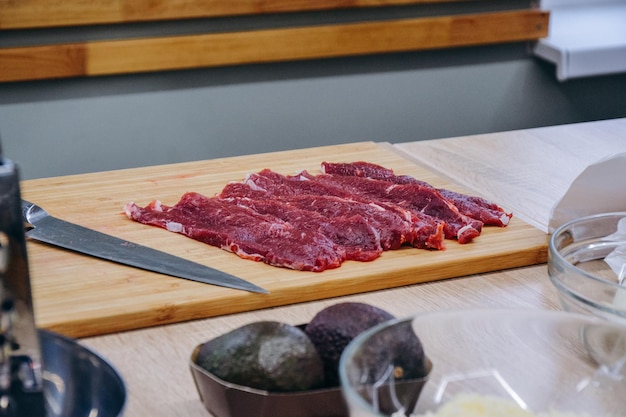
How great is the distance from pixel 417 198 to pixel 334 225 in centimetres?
21

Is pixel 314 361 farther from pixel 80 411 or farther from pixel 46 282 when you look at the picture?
pixel 46 282

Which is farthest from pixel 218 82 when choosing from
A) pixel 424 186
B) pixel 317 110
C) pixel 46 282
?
pixel 46 282

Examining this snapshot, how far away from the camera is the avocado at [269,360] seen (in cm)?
87

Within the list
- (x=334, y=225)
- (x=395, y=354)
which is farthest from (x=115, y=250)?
(x=395, y=354)

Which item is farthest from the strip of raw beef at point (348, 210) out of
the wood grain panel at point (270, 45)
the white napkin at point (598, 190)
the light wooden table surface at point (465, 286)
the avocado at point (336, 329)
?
the wood grain panel at point (270, 45)

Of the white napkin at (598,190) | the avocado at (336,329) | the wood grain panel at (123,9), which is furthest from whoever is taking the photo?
the wood grain panel at (123,9)

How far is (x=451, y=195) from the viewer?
1704 millimetres

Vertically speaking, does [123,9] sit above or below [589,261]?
above

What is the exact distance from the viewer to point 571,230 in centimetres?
124

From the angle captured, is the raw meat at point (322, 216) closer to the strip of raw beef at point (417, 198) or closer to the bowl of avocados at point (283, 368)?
the strip of raw beef at point (417, 198)

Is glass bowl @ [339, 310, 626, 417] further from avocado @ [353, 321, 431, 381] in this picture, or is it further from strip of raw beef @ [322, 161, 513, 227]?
strip of raw beef @ [322, 161, 513, 227]

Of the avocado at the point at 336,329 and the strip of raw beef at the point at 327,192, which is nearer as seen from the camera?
the avocado at the point at 336,329

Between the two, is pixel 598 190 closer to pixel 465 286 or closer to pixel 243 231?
pixel 465 286

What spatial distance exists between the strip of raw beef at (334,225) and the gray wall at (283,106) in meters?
1.42
